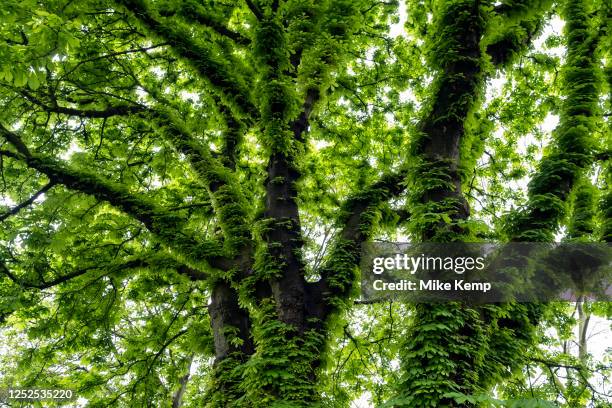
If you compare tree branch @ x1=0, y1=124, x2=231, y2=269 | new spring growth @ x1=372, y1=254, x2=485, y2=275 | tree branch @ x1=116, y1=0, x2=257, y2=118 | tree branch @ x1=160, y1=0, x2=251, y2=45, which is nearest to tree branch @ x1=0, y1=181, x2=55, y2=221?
tree branch @ x1=0, y1=124, x2=231, y2=269

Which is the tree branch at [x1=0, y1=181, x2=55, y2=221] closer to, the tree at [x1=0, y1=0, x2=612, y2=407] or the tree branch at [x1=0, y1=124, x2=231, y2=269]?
the tree at [x1=0, y1=0, x2=612, y2=407]

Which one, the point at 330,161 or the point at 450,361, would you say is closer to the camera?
the point at 450,361

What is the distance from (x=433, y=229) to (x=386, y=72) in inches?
226

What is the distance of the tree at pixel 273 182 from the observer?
445 centimetres

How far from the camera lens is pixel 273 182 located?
597cm

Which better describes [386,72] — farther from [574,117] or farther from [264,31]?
[574,117]

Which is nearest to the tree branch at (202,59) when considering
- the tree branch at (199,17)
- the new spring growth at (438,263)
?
the tree branch at (199,17)

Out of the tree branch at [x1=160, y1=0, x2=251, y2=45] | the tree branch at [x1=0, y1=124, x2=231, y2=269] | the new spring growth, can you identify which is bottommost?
the new spring growth

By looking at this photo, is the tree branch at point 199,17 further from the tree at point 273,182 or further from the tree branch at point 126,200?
the tree branch at point 126,200

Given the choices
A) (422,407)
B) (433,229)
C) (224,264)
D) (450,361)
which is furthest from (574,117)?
(224,264)

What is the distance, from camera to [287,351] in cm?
472

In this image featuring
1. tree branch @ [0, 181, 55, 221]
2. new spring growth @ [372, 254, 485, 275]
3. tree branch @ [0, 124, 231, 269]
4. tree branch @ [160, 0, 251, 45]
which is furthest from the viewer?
tree branch @ [160, 0, 251, 45]

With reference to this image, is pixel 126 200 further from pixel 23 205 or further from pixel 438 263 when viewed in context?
pixel 438 263

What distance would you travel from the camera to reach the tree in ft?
14.6
